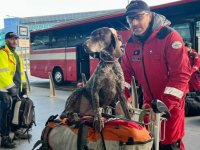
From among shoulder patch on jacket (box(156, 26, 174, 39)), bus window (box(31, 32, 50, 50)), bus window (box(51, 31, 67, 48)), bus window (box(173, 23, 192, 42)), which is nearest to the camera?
shoulder patch on jacket (box(156, 26, 174, 39))

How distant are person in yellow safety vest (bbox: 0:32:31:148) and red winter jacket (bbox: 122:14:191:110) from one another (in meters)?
3.02

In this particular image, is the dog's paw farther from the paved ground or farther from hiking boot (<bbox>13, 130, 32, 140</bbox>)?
hiking boot (<bbox>13, 130, 32, 140</bbox>)

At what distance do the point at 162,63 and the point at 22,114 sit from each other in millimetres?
3474

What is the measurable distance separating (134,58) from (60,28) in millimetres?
14192

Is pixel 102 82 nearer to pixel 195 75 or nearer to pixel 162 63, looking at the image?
pixel 162 63

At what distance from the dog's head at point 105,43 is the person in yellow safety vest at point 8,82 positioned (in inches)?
120

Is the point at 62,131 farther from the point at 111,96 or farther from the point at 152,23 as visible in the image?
the point at 152,23

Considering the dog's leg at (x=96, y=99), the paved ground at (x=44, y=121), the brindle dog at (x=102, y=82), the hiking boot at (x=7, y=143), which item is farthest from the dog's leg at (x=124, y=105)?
the hiking boot at (x=7, y=143)

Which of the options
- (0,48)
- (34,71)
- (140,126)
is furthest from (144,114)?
(34,71)

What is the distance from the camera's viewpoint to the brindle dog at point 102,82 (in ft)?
9.48

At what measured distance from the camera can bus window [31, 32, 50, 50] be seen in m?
18.2

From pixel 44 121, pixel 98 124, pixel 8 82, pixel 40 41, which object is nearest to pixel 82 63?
pixel 40 41

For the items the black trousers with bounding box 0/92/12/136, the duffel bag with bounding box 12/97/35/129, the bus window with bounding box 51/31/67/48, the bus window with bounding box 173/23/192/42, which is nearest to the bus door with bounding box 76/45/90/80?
the bus window with bounding box 51/31/67/48

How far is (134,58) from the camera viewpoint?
316 centimetres
